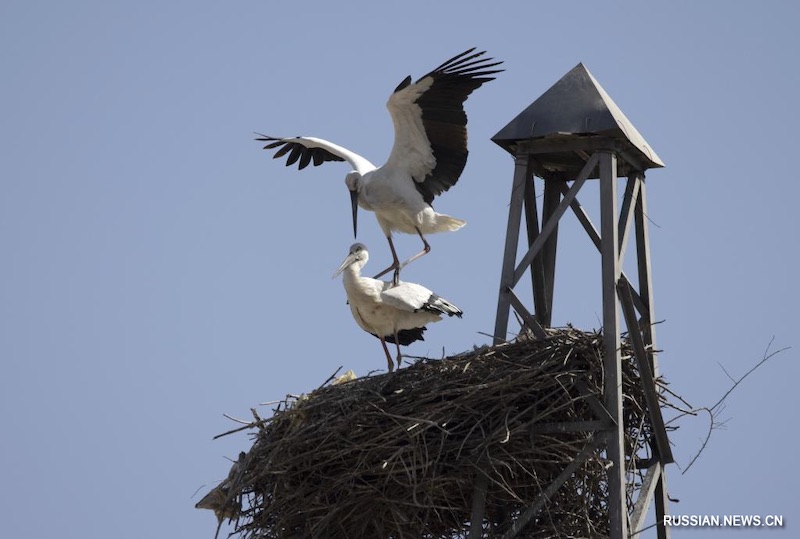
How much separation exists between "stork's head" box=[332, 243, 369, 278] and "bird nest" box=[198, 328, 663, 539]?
1.88 meters

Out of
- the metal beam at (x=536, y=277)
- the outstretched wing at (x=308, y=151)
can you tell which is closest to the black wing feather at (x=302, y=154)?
the outstretched wing at (x=308, y=151)

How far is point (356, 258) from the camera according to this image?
A: 1099cm

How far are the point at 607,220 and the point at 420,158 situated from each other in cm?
290

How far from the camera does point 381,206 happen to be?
11.2m

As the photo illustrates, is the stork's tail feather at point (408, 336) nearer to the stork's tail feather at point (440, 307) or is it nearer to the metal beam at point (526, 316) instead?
the stork's tail feather at point (440, 307)

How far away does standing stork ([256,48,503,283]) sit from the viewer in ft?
34.7

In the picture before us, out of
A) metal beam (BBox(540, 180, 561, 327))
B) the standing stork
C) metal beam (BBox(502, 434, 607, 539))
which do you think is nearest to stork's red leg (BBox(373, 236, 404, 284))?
the standing stork

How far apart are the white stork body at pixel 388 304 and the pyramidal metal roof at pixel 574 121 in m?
1.86

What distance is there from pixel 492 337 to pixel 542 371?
594 mm

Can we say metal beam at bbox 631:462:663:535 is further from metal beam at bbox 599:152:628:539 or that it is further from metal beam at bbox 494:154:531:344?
metal beam at bbox 494:154:531:344

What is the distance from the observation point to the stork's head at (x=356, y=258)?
1091cm

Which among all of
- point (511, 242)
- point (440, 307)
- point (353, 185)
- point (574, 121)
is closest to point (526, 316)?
point (511, 242)

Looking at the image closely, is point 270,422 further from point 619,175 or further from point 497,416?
point 619,175

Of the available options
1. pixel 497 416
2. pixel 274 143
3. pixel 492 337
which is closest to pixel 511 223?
pixel 492 337
